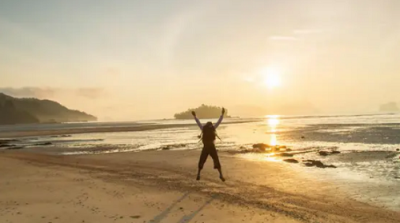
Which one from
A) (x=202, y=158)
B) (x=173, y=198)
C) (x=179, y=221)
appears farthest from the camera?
(x=202, y=158)

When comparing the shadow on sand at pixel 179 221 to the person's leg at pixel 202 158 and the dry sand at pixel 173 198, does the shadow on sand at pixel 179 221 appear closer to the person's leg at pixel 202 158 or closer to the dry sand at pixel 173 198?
the dry sand at pixel 173 198

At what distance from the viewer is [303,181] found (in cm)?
1736

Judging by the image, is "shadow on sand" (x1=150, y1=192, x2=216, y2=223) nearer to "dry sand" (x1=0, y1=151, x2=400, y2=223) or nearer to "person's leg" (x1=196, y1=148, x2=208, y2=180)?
"dry sand" (x1=0, y1=151, x2=400, y2=223)

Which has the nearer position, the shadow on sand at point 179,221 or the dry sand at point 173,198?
the shadow on sand at point 179,221

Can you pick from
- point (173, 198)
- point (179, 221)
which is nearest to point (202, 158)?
point (173, 198)

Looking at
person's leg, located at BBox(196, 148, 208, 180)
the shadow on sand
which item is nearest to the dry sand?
the shadow on sand

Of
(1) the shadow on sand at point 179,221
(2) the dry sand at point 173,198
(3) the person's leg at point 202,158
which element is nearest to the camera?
(1) the shadow on sand at point 179,221

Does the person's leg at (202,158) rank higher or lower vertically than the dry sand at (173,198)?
higher

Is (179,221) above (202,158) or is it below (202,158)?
below

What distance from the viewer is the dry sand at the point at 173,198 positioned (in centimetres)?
1069

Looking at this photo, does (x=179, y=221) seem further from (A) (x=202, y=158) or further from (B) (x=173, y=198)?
(A) (x=202, y=158)

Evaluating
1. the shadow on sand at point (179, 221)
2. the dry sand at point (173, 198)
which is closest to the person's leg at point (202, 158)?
the dry sand at point (173, 198)

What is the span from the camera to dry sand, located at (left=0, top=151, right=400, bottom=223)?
10688 mm

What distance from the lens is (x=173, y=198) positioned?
1316 cm
